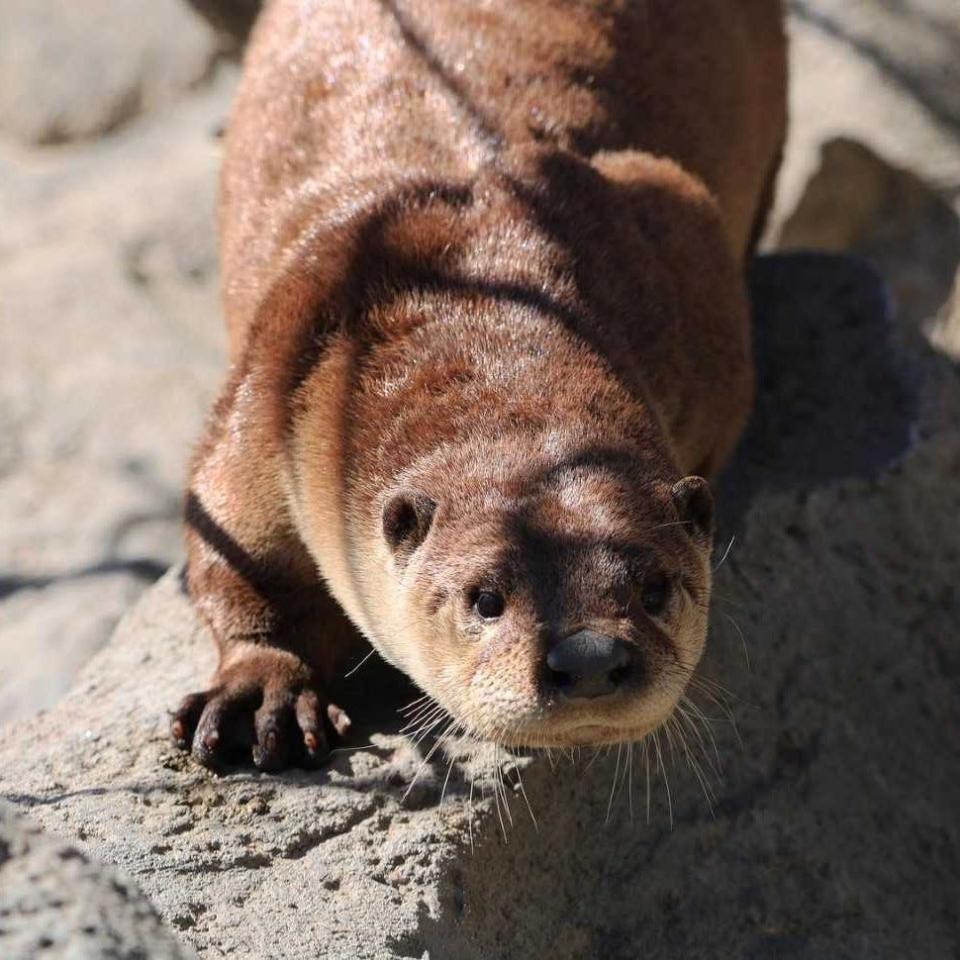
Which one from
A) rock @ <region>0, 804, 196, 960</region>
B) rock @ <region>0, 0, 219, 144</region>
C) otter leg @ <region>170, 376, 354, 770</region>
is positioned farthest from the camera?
rock @ <region>0, 0, 219, 144</region>

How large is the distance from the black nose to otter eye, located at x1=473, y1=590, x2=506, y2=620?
190 millimetres

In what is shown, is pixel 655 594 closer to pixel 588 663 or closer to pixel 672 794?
pixel 588 663

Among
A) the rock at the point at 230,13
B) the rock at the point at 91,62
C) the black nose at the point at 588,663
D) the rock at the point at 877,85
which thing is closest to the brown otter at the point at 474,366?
the black nose at the point at 588,663

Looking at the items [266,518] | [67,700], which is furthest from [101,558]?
[266,518]

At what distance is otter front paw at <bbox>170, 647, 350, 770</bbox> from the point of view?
3455 mm

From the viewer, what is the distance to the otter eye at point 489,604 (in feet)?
9.78

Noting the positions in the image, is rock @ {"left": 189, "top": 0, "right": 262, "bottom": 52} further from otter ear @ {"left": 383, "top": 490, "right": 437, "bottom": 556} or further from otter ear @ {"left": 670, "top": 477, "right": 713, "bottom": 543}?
otter ear @ {"left": 670, "top": 477, "right": 713, "bottom": 543}

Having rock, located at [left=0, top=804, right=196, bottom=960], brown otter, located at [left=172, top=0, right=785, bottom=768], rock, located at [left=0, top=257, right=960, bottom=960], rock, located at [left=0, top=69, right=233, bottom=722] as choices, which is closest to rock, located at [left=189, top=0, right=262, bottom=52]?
rock, located at [left=0, top=69, right=233, bottom=722]

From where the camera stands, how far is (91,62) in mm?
7996

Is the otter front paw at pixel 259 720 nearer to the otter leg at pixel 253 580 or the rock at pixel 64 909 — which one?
the otter leg at pixel 253 580

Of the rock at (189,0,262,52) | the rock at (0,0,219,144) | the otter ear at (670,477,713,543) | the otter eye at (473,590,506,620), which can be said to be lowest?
the rock at (0,0,219,144)

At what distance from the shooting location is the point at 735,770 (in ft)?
12.4

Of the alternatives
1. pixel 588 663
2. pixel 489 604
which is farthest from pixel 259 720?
pixel 588 663

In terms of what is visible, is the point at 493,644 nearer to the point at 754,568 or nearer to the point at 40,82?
the point at 754,568
